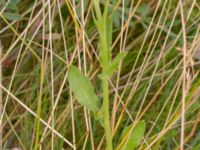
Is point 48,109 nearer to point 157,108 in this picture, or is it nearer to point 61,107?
point 61,107

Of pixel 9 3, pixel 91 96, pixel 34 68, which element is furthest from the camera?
pixel 34 68

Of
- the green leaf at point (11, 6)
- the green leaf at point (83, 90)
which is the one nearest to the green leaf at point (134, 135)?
the green leaf at point (83, 90)

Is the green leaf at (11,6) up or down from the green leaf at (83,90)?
up

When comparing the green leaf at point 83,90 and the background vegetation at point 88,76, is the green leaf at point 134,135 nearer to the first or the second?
the green leaf at point 83,90

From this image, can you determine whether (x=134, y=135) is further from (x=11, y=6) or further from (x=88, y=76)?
(x=11, y=6)

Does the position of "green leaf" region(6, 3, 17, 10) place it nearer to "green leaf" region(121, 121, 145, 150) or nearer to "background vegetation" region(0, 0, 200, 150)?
"background vegetation" region(0, 0, 200, 150)

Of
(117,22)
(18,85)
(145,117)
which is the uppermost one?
(117,22)

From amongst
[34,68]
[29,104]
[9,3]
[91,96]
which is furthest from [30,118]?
[91,96]

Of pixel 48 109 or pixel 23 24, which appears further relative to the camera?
pixel 23 24

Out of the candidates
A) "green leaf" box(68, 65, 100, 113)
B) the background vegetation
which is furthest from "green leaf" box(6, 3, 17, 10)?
"green leaf" box(68, 65, 100, 113)
